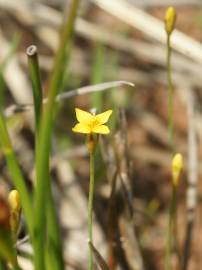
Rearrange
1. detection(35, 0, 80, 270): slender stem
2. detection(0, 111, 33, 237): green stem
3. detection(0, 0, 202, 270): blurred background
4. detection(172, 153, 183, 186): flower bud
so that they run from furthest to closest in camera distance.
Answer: detection(0, 0, 202, 270): blurred background < detection(172, 153, 183, 186): flower bud < detection(0, 111, 33, 237): green stem < detection(35, 0, 80, 270): slender stem

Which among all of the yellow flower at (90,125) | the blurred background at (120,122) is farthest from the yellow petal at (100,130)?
the blurred background at (120,122)

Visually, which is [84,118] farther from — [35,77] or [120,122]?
[120,122]

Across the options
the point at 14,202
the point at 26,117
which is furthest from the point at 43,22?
the point at 14,202

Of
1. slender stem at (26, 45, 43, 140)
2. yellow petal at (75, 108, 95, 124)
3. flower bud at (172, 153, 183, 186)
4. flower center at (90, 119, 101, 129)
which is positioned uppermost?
slender stem at (26, 45, 43, 140)

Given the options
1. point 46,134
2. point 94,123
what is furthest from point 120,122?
point 46,134

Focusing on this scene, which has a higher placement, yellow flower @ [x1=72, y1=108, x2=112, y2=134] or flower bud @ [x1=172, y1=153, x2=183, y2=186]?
yellow flower @ [x1=72, y1=108, x2=112, y2=134]

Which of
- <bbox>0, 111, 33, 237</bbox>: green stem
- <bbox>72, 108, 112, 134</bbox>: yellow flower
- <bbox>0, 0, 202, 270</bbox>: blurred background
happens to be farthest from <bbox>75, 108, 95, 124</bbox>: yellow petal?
<bbox>0, 0, 202, 270</bbox>: blurred background

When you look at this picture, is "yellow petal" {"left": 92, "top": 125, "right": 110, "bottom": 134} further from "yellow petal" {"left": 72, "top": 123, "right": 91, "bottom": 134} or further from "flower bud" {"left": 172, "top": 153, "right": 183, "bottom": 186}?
"flower bud" {"left": 172, "top": 153, "right": 183, "bottom": 186}

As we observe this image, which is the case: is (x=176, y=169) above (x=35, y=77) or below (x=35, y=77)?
below

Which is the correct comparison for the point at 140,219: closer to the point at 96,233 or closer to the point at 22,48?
the point at 96,233
